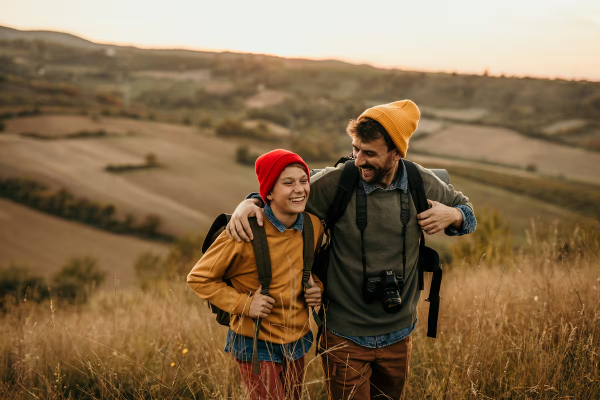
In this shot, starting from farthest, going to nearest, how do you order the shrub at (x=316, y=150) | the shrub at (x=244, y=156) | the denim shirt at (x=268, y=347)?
the shrub at (x=316, y=150)
the shrub at (x=244, y=156)
the denim shirt at (x=268, y=347)

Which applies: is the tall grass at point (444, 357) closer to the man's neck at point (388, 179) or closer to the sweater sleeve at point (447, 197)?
the sweater sleeve at point (447, 197)

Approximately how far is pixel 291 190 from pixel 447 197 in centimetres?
101

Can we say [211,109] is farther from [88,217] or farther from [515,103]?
[515,103]

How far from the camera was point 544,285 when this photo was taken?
363 cm

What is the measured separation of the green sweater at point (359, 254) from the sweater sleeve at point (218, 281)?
516 mm

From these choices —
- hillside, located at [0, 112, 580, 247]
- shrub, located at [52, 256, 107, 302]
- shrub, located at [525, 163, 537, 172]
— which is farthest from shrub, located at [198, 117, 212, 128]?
shrub, located at [525, 163, 537, 172]

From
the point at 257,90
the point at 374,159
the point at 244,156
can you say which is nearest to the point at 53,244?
the point at 244,156

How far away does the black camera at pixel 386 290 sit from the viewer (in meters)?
2.15

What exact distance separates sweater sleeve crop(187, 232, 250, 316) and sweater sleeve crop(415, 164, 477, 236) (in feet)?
3.80

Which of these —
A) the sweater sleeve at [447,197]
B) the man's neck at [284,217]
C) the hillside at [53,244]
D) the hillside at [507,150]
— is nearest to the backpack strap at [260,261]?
the man's neck at [284,217]

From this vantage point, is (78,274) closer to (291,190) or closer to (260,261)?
(260,261)

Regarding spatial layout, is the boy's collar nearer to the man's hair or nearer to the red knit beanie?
the red knit beanie

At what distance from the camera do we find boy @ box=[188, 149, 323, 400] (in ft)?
6.71

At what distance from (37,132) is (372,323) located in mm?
64396
